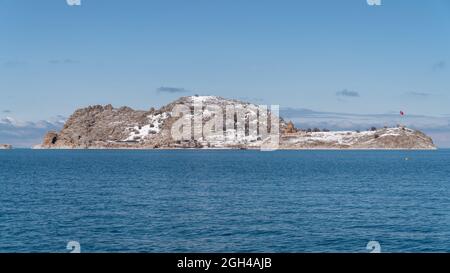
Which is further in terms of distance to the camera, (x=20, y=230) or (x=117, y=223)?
(x=117, y=223)

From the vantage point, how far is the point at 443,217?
6012 cm

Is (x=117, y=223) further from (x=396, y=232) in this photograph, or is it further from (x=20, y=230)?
(x=396, y=232)

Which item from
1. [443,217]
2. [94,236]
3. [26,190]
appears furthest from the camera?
[26,190]

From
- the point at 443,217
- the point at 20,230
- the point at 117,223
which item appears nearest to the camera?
the point at 20,230
